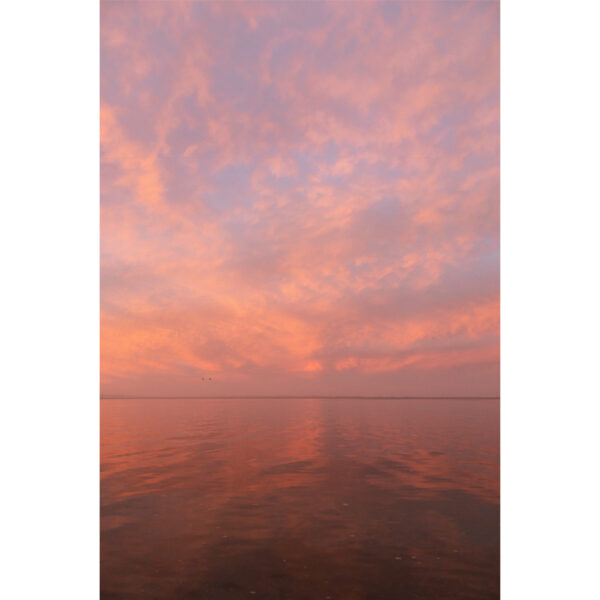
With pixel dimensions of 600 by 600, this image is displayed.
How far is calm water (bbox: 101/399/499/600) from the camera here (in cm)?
363

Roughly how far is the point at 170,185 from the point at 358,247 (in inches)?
156

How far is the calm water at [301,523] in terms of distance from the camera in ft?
11.9

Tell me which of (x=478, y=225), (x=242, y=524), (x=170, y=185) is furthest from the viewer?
(x=170, y=185)

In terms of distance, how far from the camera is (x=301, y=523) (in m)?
4.62

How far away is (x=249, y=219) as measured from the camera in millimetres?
8438
